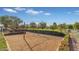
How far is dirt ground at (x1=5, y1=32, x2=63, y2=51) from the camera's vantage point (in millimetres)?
2186

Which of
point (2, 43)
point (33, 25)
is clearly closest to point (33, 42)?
point (33, 25)

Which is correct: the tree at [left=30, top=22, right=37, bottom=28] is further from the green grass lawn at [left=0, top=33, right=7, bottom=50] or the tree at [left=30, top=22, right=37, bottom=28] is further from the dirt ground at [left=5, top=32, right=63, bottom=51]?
the green grass lawn at [left=0, top=33, right=7, bottom=50]

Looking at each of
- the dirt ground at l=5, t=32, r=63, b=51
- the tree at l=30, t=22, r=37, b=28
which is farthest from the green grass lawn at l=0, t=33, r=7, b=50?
the tree at l=30, t=22, r=37, b=28

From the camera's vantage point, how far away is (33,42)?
7.20ft

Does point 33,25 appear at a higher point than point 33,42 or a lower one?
higher

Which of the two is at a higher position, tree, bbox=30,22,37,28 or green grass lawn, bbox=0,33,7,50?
tree, bbox=30,22,37,28

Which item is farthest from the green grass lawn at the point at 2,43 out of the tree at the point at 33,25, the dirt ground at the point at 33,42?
the tree at the point at 33,25

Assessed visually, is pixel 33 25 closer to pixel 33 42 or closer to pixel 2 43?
pixel 33 42

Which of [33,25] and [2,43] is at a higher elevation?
[33,25]

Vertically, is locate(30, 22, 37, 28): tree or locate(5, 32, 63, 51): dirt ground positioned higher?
locate(30, 22, 37, 28): tree

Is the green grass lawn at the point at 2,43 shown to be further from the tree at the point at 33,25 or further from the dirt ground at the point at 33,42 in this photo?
the tree at the point at 33,25

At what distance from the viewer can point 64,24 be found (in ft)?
7.22
